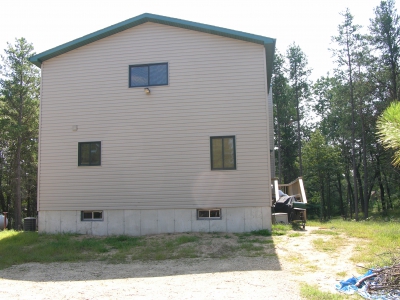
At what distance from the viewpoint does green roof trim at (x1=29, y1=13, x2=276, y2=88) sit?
12484mm

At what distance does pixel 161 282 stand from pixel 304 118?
37424mm

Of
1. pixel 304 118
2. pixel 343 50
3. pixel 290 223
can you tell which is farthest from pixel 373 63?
pixel 290 223

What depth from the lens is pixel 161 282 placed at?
693 cm

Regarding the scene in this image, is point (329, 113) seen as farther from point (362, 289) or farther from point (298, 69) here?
point (362, 289)

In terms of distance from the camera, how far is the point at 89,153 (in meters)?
13.2

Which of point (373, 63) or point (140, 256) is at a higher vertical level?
point (373, 63)

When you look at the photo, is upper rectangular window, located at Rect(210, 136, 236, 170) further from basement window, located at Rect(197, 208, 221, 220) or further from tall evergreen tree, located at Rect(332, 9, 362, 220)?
tall evergreen tree, located at Rect(332, 9, 362, 220)

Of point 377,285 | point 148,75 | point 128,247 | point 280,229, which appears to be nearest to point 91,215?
point 128,247

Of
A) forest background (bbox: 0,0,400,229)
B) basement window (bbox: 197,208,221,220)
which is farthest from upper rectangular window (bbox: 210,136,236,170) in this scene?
forest background (bbox: 0,0,400,229)

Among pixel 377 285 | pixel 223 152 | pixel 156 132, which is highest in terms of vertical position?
pixel 156 132

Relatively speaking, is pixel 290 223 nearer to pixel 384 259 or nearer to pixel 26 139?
pixel 384 259

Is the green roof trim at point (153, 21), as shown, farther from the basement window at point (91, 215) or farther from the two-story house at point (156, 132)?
the basement window at point (91, 215)

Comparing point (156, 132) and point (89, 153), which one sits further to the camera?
point (89, 153)

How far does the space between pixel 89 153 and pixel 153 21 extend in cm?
540
